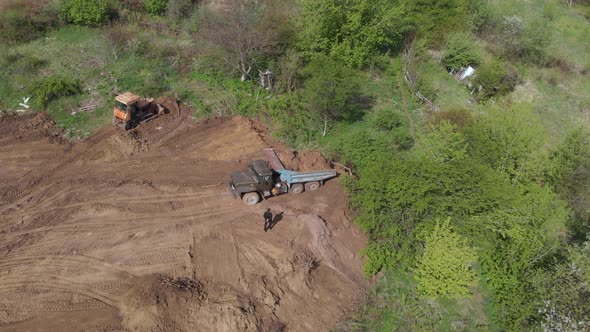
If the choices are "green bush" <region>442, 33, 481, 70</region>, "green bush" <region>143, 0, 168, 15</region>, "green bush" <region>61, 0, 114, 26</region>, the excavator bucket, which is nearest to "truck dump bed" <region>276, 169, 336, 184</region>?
the excavator bucket

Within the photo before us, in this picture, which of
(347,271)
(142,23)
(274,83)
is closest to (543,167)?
(347,271)

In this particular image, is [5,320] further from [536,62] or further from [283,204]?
[536,62]

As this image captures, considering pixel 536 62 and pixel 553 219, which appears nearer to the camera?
pixel 553 219

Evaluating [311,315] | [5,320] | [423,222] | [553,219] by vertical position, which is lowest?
[5,320]

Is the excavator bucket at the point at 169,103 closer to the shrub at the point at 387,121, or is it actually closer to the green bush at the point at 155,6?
the green bush at the point at 155,6

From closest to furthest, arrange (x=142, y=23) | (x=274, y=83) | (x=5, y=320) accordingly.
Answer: (x=5, y=320) < (x=274, y=83) < (x=142, y=23)

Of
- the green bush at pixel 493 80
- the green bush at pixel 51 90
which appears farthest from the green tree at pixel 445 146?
the green bush at pixel 51 90

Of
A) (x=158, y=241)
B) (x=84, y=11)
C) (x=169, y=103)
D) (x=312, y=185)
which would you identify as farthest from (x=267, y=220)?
(x=84, y=11)
